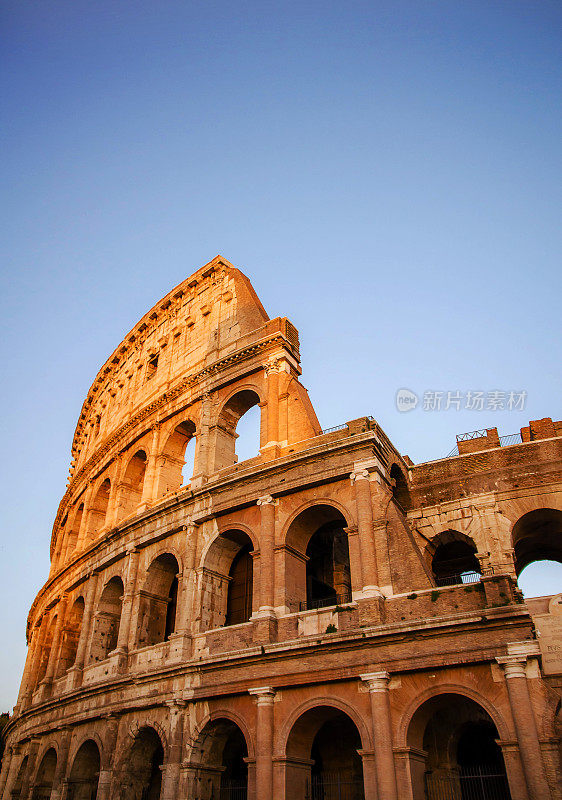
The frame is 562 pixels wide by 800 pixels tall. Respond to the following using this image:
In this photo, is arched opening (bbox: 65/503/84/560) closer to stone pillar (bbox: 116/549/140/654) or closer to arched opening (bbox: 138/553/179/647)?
stone pillar (bbox: 116/549/140/654)

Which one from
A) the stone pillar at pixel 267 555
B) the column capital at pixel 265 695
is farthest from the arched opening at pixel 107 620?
the column capital at pixel 265 695

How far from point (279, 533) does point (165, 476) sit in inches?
266

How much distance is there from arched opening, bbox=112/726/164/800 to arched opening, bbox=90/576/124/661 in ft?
13.3

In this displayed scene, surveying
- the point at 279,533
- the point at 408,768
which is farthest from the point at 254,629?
the point at 408,768

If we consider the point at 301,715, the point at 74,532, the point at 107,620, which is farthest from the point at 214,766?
the point at 74,532

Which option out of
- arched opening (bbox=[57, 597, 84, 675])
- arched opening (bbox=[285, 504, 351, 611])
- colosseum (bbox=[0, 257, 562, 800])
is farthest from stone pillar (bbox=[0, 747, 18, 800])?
arched opening (bbox=[285, 504, 351, 611])

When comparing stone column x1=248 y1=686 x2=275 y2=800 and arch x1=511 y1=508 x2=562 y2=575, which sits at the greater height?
arch x1=511 y1=508 x2=562 y2=575

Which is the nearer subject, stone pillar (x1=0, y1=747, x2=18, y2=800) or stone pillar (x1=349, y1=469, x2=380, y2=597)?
stone pillar (x1=349, y1=469, x2=380, y2=597)

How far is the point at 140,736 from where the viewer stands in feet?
55.8

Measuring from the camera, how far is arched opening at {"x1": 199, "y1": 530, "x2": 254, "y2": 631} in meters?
17.4

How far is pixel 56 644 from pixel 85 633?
372cm

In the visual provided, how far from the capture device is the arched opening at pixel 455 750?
12953 mm

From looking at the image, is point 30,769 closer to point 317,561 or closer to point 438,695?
point 317,561

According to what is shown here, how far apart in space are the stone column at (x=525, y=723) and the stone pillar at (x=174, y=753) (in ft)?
25.9
